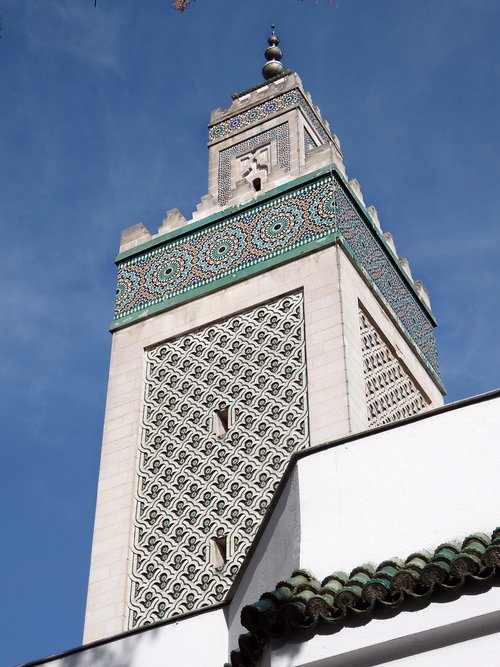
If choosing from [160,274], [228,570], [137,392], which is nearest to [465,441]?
[228,570]

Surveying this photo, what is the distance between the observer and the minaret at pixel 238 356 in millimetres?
7785

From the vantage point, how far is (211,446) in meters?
8.22

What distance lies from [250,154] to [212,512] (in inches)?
128

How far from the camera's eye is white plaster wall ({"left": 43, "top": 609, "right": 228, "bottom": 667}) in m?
4.44

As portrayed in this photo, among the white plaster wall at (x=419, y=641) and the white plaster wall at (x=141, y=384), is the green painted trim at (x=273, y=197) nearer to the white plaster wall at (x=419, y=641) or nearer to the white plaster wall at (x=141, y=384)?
the white plaster wall at (x=141, y=384)

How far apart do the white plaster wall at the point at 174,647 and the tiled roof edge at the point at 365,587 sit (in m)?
0.61

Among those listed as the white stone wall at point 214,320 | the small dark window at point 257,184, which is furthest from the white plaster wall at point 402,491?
the small dark window at point 257,184

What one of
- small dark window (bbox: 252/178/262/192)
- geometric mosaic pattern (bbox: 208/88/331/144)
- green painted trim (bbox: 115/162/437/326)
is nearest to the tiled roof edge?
green painted trim (bbox: 115/162/437/326)

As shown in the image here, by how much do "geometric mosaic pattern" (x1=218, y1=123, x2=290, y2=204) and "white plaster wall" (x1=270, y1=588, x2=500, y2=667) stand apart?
632 centimetres

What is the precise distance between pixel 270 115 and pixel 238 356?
2.54m

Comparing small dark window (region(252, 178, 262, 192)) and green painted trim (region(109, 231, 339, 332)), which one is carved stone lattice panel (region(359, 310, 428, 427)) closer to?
green painted trim (region(109, 231, 339, 332))

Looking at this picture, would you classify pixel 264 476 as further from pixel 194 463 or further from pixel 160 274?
pixel 160 274

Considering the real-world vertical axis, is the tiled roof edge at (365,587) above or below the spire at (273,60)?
below

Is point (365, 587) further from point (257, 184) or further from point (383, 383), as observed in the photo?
point (257, 184)
